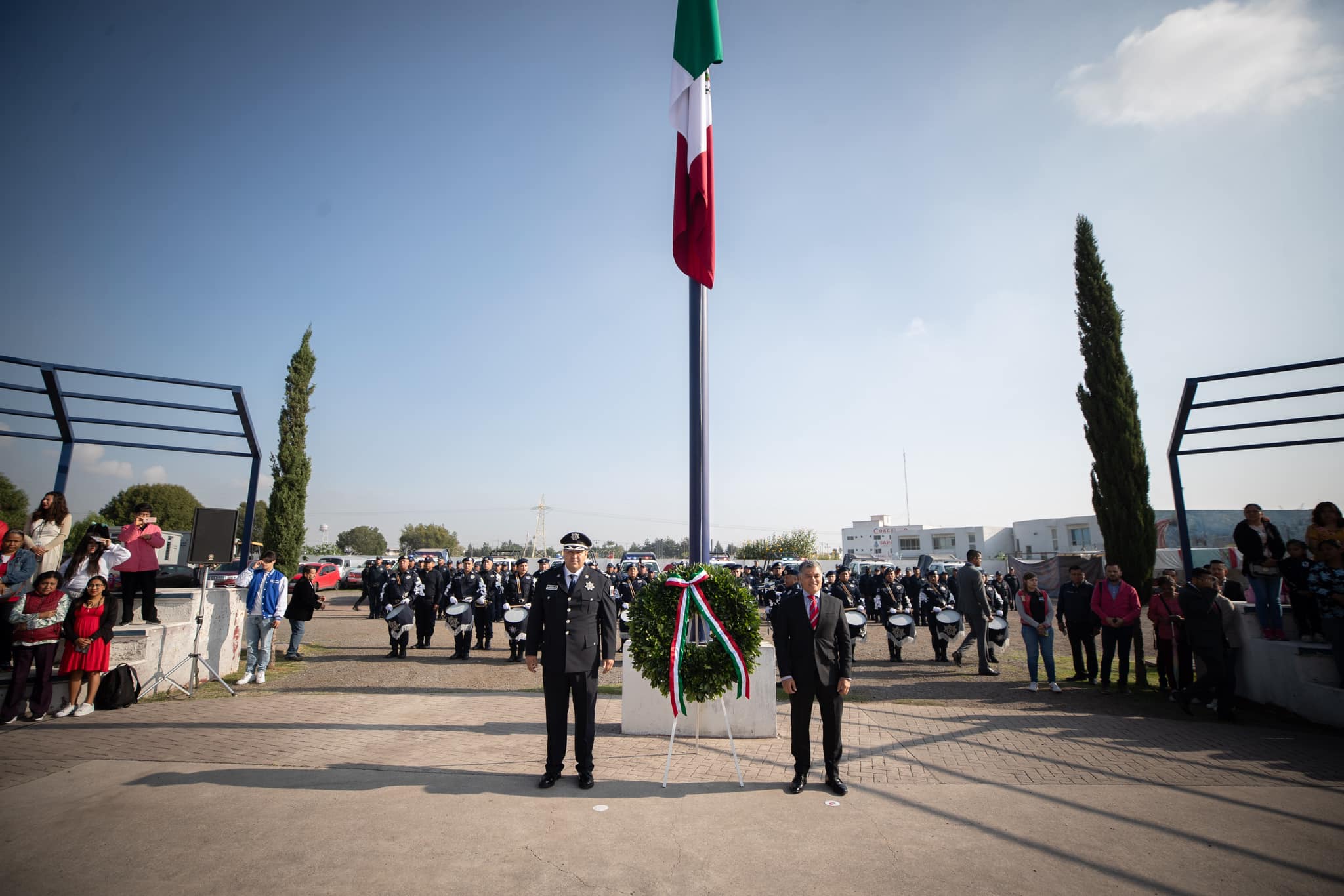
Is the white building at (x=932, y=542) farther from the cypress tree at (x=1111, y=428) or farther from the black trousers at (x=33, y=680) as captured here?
the black trousers at (x=33, y=680)

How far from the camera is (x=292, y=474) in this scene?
3172cm

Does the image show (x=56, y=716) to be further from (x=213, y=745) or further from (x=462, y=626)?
(x=462, y=626)

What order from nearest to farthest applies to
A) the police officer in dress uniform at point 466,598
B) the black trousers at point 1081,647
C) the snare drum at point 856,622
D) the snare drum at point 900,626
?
the black trousers at point 1081,647 < the snare drum at point 856,622 < the snare drum at point 900,626 < the police officer in dress uniform at point 466,598

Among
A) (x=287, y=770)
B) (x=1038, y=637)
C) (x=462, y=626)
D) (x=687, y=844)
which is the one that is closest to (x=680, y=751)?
(x=687, y=844)

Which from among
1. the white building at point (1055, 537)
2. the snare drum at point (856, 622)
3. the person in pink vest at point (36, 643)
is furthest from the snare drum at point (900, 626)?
the white building at point (1055, 537)

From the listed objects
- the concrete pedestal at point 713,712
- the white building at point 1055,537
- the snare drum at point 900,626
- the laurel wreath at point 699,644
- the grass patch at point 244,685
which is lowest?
the grass patch at point 244,685

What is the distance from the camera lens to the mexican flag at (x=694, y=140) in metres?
8.01

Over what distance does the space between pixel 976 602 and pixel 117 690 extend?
12.9 meters

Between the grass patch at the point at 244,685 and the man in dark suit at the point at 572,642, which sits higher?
the man in dark suit at the point at 572,642

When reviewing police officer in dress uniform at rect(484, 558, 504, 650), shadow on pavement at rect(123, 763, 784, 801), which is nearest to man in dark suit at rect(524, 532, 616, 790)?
shadow on pavement at rect(123, 763, 784, 801)

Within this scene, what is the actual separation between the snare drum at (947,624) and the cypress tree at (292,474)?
29.6 metres

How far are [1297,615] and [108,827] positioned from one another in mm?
12766

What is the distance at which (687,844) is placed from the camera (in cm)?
405

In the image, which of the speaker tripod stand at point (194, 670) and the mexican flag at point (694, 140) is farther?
the speaker tripod stand at point (194, 670)
